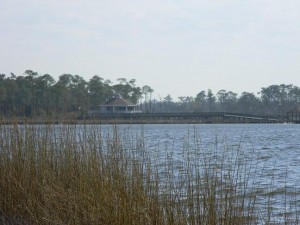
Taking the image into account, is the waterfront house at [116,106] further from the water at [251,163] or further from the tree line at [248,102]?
the water at [251,163]

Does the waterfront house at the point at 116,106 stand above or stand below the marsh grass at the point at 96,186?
above

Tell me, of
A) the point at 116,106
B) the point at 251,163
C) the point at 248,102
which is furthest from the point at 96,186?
the point at 248,102

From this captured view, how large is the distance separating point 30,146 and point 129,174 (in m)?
2.01

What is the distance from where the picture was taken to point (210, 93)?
13888 cm

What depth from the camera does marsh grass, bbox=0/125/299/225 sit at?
20.9 feet

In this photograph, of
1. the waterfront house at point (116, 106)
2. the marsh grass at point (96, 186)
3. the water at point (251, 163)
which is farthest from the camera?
the waterfront house at point (116, 106)

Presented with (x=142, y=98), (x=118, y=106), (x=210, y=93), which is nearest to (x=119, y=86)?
(x=142, y=98)

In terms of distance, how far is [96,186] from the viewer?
6.76 m

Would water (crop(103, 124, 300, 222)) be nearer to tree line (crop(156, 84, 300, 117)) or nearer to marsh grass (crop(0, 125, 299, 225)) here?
marsh grass (crop(0, 125, 299, 225))

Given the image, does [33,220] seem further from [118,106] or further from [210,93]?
[210,93]

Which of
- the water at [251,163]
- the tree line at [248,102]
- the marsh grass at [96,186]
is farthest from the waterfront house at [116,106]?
the marsh grass at [96,186]

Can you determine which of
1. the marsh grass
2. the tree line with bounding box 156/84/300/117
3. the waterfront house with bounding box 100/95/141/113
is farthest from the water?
the tree line with bounding box 156/84/300/117

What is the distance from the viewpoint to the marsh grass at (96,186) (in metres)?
6.37

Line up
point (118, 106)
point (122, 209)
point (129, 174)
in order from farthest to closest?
1. point (118, 106)
2. point (129, 174)
3. point (122, 209)
